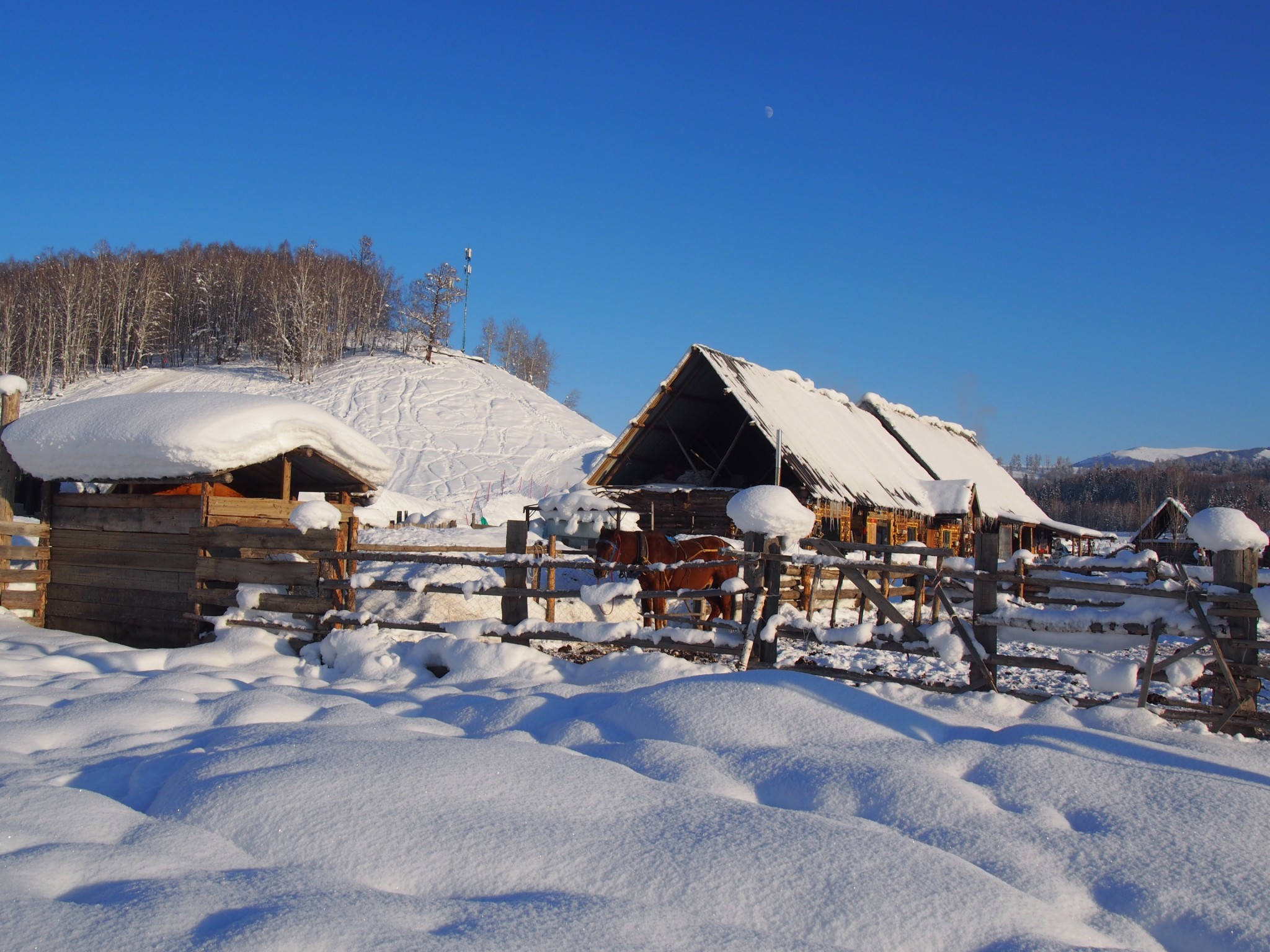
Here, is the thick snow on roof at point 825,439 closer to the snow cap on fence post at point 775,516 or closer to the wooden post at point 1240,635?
the snow cap on fence post at point 775,516

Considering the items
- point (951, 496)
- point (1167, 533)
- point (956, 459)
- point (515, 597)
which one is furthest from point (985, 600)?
point (1167, 533)

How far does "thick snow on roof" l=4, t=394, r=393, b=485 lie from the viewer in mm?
9203

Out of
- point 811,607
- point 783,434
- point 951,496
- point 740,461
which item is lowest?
point 811,607

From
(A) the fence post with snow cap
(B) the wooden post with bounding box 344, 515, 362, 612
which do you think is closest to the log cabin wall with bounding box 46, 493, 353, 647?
(B) the wooden post with bounding box 344, 515, 362, 612

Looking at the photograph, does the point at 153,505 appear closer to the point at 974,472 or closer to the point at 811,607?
the point at 811,607

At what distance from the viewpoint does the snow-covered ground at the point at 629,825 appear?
2.81 meters

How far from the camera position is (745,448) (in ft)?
69.9

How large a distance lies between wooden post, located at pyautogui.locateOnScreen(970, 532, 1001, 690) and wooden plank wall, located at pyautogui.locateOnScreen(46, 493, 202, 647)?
8.05 metres

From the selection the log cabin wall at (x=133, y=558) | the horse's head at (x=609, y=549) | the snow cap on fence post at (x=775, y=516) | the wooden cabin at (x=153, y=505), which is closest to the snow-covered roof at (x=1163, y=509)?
the horse's head at (x=609, y=549)

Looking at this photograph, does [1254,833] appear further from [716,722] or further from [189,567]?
[189,567]

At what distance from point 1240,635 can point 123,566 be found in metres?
11.1

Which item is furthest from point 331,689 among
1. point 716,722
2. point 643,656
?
point 716,722

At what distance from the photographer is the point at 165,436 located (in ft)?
30.3

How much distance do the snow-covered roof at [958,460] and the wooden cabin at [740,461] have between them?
16.9 ft
